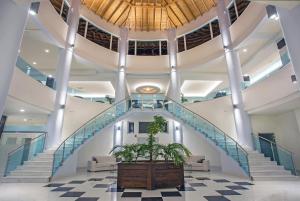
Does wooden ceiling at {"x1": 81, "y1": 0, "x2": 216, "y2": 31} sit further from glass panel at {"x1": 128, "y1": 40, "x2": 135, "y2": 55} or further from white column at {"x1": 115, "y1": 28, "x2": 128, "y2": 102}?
glass panel at {"x1": 128, "y1": 40, "x2": 135, "y2": 55}

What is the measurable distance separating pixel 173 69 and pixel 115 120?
17.3ft

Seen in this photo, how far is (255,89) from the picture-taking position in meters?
7.84

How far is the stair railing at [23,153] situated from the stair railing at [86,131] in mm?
1163

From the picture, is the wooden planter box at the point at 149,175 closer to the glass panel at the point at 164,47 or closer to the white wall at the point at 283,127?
the white wall at the point at 283,127

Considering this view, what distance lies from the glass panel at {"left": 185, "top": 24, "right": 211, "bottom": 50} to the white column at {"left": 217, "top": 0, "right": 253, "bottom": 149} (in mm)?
1311

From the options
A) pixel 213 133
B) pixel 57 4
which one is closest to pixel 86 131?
pixel 213 133

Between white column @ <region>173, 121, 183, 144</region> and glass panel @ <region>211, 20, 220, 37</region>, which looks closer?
white column @ <region>173, 121, 183, 144</region>

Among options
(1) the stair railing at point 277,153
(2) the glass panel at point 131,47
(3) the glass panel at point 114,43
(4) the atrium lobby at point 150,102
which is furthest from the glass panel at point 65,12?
(1) the stair railing at point 277,153

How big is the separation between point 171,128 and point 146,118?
66.0 inches

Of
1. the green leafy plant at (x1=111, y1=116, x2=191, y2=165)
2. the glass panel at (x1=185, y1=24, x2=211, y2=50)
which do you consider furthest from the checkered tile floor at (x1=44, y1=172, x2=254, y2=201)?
the glass panel at (x1=185, y1=24, x2=211, y2=50)

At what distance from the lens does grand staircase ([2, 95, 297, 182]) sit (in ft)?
18.8

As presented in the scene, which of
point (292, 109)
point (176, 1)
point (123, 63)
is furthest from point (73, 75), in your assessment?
point (292, 109)

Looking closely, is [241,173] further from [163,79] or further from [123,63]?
[123,63]

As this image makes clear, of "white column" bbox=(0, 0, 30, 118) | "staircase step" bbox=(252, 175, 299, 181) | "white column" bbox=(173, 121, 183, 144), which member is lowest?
"staircase step" bbox=(252, 175, 299, 181)
